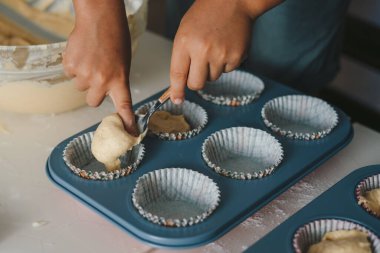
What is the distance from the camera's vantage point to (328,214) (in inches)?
36.9

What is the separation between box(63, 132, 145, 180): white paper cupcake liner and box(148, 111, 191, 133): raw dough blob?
0.23 feet

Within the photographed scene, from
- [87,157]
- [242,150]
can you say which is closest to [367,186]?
[242,150]

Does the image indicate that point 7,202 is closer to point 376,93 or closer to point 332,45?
point 332,45

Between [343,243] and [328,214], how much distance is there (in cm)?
6

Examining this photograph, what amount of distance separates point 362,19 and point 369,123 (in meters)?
0.34

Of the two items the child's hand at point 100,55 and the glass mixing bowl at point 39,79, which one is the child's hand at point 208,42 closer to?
the child's hand at point 100,55

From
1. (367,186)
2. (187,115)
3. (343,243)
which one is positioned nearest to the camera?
(343,243)

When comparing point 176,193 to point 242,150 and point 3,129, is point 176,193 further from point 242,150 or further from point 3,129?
point 3,129

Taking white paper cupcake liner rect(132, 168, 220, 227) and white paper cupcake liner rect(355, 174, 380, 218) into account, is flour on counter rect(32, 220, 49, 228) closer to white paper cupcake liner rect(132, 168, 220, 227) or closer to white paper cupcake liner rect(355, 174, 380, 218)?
white paper cupcake liner rect(132, 168, 220, 227)

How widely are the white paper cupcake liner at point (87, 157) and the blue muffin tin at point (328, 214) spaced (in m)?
0.28

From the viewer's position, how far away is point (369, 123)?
1.98 m

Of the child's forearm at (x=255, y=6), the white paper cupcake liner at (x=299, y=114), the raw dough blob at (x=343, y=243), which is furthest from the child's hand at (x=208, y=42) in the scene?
the raw dough blob at (x=343, y=243)

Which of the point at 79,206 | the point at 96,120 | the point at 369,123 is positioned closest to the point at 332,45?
the point at 369,123

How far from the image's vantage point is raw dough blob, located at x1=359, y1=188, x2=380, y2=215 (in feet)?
3.14
